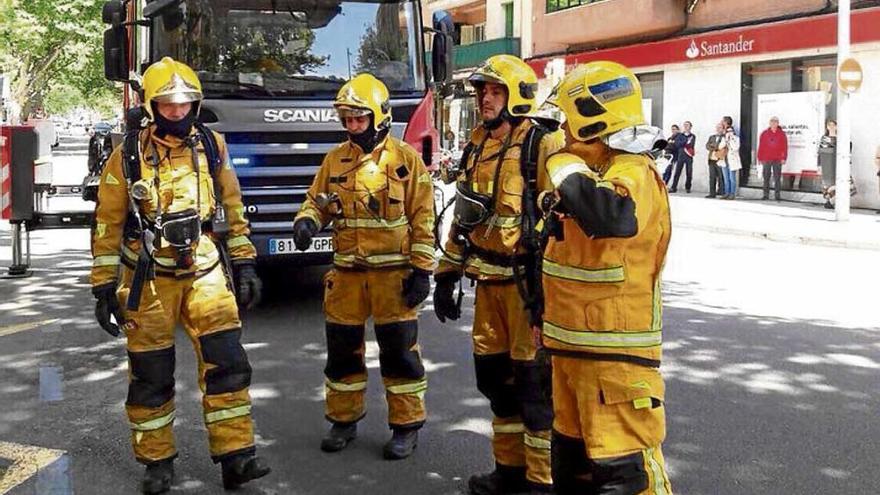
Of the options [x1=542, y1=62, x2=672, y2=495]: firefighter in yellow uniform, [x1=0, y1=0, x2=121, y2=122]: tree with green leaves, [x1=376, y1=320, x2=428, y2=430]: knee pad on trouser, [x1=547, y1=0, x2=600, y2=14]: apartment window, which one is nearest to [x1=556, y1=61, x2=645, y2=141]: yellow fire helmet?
[x1=542, y1=62, x2=672, y2=495]: firefighter in yellow uniform

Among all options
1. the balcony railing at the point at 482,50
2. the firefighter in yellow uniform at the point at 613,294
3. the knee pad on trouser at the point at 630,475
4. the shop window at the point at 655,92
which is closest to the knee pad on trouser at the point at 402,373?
the firefighter in yellow uniform at the point at 613,294

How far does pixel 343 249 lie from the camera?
5.18m

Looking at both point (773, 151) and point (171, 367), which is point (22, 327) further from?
point (773, 151)

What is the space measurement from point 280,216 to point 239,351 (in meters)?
3.46

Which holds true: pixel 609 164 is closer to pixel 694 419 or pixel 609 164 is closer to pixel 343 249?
pixel 343 249

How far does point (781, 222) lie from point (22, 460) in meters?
14.3

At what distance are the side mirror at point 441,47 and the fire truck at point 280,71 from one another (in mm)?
188

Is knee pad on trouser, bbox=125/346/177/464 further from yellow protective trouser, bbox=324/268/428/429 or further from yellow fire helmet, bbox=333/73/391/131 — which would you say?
yellow fire helmet, bbox=333/73/391/131

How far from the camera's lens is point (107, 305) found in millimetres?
4492

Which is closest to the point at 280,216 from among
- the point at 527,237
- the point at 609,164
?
the point at 527,237

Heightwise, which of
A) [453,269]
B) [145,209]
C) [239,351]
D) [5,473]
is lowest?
[5,473]

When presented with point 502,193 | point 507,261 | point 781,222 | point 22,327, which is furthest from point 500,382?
point 781,222

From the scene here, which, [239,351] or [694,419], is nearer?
[239,351]

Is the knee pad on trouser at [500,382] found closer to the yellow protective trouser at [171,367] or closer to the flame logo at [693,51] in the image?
the yellow protective trouser at [171,367]
